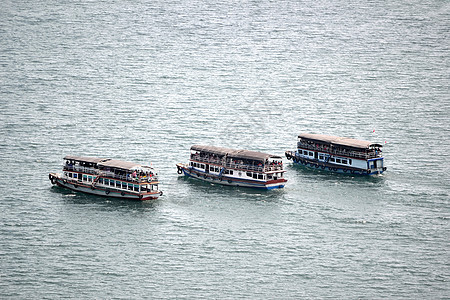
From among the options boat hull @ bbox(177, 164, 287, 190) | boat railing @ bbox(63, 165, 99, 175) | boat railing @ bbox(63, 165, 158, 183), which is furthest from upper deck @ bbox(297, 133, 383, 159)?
boat railing @ bbox(63, 165, 99, 175)

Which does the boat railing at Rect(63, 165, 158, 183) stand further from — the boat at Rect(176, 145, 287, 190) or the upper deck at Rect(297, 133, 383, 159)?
the upper deck at Rect(297, 133, 383, 159)

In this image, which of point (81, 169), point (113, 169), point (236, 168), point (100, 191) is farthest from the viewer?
point (236, 168)

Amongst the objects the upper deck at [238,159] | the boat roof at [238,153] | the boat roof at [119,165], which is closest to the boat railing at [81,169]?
the boat roof at [119,165]

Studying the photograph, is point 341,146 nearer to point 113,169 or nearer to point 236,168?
point 236,168

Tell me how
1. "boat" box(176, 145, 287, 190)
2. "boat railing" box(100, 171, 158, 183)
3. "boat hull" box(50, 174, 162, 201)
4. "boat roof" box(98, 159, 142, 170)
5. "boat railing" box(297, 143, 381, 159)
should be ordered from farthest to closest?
"boat railing" box(297, 143, 381, 159)
"boat" box(176, 145, 287, 190)
"boat roof" box(98, 159, 142, 170)
"boat railing" box(100, 171, 158, 183)
"boat hull" box(50, 174, 162, 201)

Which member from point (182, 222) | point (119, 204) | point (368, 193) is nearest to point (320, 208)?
point (368, 193)

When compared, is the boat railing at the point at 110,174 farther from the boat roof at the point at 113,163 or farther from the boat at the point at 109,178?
the boat roof at the point at 113,163

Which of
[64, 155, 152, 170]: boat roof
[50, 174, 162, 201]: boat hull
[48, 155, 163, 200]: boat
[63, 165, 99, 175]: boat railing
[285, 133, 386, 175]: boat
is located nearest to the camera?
[50, 174, 162, 201]: boat hull

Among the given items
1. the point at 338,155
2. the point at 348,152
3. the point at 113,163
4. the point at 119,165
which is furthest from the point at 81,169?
the point at 348,152

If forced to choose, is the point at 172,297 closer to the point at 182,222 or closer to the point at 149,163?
the point at 182,222
